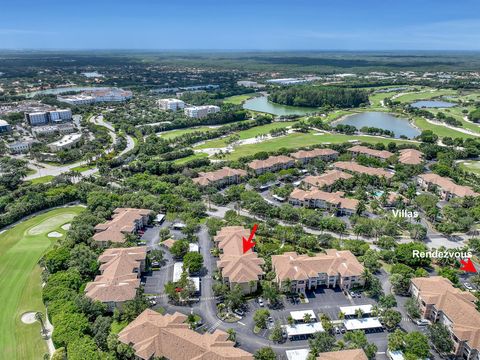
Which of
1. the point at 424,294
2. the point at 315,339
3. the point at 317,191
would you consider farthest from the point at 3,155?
the point at 424,294

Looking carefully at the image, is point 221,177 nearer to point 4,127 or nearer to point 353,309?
point 353,309

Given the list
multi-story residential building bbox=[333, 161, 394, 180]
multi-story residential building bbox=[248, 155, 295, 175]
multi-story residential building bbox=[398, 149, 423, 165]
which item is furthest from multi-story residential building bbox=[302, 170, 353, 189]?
multi-story residential building bbox=[398, 149, 423, 165]

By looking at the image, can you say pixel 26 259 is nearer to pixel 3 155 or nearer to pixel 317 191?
pixel 317 191

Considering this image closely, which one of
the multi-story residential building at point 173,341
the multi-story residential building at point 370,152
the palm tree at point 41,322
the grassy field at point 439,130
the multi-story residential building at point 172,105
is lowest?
the palm tree at point 41,322

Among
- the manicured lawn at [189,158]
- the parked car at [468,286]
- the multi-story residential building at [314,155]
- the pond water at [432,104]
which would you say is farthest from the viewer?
the pond water at [432,104]

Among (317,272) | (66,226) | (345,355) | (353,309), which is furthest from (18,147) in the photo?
(345,355)

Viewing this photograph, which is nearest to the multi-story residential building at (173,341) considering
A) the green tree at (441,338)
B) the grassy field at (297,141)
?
the green tree at (441,338)

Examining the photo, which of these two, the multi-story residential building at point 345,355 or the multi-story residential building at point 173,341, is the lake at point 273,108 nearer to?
the multi-story residential building at point 173,341

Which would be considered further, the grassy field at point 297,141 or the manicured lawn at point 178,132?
the manicured lawn at point 178,132
